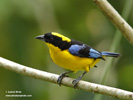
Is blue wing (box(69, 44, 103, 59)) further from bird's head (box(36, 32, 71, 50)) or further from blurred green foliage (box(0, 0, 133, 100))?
blurred green foliage (box(0, 0, 133, 100))

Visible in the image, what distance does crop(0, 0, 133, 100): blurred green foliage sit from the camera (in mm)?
5094

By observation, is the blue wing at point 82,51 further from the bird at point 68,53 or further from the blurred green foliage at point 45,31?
the blurred green foliage at point 45,31

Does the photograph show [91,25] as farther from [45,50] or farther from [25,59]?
[25,59]

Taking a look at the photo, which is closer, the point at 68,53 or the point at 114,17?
the point at 114,17

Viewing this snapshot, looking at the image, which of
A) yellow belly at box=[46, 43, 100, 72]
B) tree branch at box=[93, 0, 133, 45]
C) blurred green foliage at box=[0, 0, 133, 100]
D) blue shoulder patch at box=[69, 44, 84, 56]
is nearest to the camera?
tree branch at box=[93, 0, 133, 45]

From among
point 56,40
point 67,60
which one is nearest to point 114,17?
point 67,60

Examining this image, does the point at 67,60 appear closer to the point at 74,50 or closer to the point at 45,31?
the point at 74,50

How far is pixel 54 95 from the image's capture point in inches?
202

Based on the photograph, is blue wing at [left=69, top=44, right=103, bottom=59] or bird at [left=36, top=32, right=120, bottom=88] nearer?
bird at [left=36, top=32, right=120, bottom=88]

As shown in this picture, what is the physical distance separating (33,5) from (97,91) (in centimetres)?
309

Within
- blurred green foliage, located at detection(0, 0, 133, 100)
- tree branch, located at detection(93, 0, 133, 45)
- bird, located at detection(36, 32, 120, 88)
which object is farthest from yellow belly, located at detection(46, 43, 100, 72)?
tree branch, located at detection(93, 0, 133, 45)

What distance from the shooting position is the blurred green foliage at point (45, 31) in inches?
201

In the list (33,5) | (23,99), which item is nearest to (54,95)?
(23,99)

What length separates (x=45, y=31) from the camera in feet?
18.3
